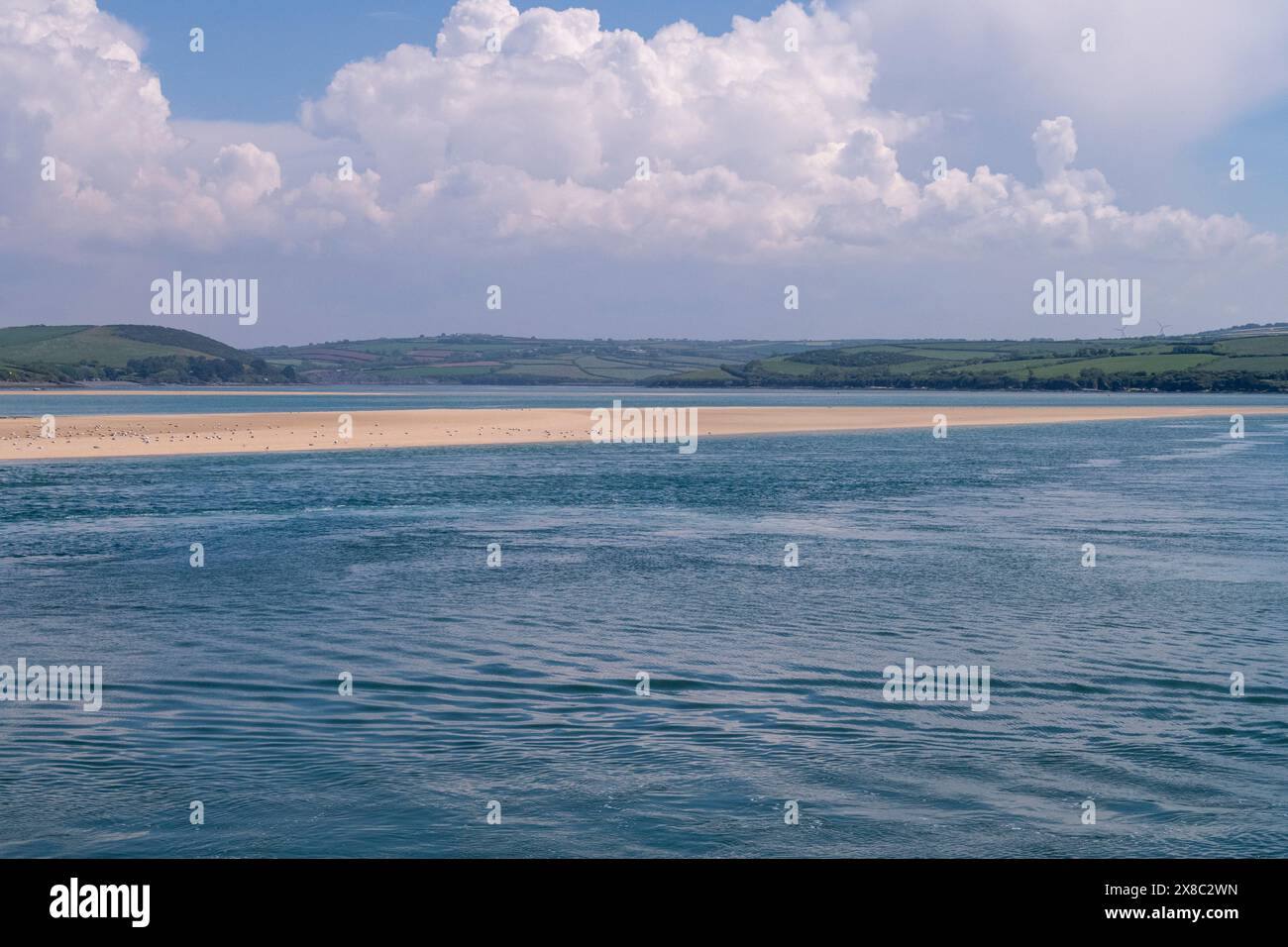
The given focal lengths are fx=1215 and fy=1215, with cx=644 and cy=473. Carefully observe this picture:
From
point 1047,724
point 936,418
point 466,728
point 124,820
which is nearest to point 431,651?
point 466,728

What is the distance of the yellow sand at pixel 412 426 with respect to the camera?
64688 mm

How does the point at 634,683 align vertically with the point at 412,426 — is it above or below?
below

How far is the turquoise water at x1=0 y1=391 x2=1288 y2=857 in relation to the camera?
1125cm

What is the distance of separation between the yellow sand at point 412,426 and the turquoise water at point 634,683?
29.4 meters

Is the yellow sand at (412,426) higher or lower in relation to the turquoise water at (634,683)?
higher

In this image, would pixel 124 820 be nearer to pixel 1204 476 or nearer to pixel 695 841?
pixel 695 841

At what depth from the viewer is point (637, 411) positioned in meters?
117

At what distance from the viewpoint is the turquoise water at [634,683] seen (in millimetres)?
11250

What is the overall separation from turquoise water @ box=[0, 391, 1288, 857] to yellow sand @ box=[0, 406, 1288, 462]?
2941cm

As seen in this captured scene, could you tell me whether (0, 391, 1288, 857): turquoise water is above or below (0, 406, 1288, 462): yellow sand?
below

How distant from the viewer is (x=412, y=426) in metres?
86.1

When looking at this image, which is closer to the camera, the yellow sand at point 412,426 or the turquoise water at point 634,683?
the turquoise water at point 634,683

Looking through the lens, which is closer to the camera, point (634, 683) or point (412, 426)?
point (634, 683)

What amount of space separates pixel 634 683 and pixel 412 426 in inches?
2834
